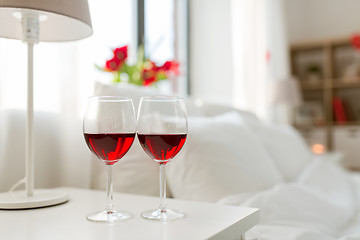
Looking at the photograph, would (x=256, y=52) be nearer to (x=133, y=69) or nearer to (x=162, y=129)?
(x=133, y=69)

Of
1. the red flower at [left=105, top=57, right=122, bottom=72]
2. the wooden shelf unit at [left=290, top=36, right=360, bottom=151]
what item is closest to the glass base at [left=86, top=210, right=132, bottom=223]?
the red flower at [left=105, top=57, right=122, bottom=72]

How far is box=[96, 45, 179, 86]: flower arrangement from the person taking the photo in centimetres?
194

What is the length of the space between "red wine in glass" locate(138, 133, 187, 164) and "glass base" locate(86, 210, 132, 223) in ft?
0.43

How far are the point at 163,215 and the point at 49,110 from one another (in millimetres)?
751

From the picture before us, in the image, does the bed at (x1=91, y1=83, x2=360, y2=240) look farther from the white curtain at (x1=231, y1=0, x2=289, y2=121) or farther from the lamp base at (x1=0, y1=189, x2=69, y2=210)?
the white curtain at (x1=231, y1=0, x2=289, y2=121)

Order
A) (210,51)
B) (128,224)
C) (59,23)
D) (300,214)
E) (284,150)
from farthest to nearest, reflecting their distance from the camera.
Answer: (210,51)
(284,150)
(300,214)
(59,23)
(128,224)

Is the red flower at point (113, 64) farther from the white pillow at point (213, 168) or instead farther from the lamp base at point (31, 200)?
the lamp base at point (31, 200)

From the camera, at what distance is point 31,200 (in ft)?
2.84

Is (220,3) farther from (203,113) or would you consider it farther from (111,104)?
(111,104)

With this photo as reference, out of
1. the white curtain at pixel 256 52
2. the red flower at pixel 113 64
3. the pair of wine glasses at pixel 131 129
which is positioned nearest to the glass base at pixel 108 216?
the pair of wine glasses at pixel 131 129

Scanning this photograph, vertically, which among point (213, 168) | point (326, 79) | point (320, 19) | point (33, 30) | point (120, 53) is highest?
point (320, 19)

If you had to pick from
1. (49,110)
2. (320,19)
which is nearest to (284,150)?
(49,110)

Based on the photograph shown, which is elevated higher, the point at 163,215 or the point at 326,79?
the point at 326,79

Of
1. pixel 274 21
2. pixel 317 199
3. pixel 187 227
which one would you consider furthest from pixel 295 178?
pixel 274 21
